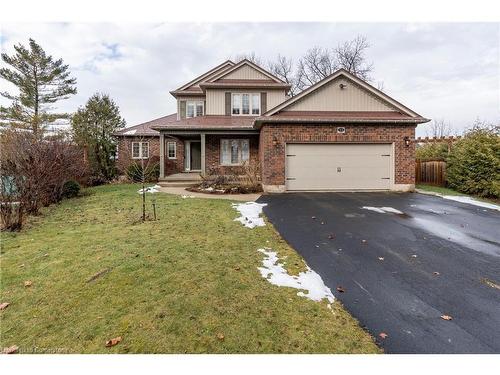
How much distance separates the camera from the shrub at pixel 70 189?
35.8ft

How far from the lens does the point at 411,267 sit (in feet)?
13.3

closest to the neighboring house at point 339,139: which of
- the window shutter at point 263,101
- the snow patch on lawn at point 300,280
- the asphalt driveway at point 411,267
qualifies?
the asphalt driveway at point 411,267

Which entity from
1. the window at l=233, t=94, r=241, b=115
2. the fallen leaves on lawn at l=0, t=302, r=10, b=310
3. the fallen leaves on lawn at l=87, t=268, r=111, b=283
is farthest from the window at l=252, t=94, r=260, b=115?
the fallen leaves on lawn at l=0, t=302, r=10, b=310

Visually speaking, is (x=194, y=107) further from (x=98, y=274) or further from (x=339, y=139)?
(x=98, y=274)

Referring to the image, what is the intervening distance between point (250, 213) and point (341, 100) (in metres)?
8.17

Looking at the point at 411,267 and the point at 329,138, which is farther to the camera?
the point at 329,138

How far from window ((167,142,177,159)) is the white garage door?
1059 cm

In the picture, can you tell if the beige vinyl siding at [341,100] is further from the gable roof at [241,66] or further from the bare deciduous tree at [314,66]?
the bare deciduous tree at [314,66]

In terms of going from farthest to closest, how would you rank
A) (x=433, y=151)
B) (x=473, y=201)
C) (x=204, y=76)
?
(x=204, y=76)
(x=433, y=151)
(x=473, y=201)

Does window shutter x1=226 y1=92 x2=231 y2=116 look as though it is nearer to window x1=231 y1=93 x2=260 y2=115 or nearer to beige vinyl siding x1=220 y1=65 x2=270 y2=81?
window x1=231 y1=93 x2=260 y2=115

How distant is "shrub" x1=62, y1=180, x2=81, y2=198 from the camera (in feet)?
35.8

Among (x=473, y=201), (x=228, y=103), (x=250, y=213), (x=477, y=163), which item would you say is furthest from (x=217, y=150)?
(x=477, y=163)

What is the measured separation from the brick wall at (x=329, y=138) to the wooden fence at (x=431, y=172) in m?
3.06
